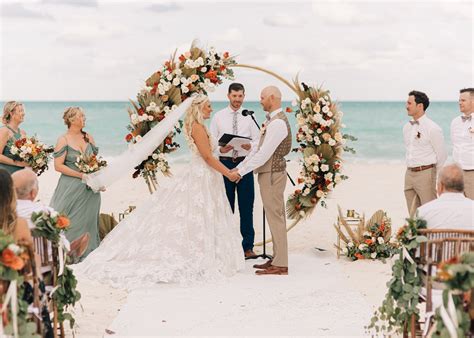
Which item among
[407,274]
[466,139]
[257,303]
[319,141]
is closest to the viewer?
[407,274]

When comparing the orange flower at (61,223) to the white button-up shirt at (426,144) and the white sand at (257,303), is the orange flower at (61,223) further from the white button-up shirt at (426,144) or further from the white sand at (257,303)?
the white button-up shirt at (426,144)

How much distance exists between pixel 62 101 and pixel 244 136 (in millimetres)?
51605

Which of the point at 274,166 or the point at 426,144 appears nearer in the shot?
the point at 274,166

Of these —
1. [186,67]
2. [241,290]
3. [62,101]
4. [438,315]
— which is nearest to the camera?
[438,315]

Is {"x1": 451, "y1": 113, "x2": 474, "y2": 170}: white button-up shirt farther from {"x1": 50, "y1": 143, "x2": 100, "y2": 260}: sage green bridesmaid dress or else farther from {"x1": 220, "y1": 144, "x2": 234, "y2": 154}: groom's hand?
{"x1": 50, "y1": 143, "x2": 100, "y2": 260}: sage green bridesmaid dress

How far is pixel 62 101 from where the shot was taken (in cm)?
5816

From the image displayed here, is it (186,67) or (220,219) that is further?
(186,67)

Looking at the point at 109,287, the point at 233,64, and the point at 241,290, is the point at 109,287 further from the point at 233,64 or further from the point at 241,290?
the point at 233,64

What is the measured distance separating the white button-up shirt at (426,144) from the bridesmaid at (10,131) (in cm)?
450

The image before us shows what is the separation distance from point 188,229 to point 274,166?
3.86 feet

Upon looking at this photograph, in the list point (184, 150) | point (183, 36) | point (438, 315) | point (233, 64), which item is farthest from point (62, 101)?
point (438, 315)

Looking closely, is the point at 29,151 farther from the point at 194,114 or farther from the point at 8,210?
the point at 8,210

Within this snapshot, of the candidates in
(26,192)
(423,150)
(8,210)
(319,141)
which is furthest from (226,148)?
(8,210)

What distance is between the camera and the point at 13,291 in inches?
161
